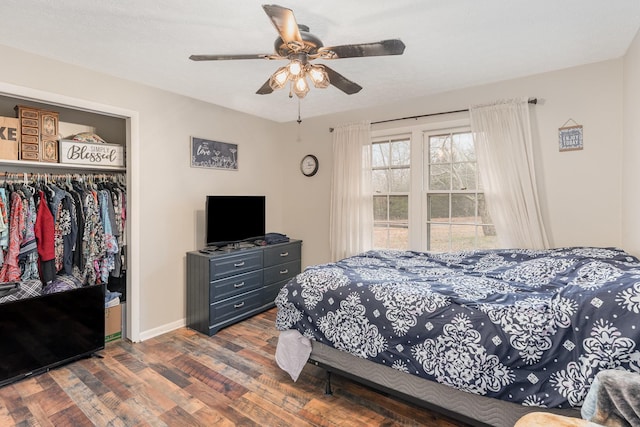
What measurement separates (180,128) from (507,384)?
349 cm

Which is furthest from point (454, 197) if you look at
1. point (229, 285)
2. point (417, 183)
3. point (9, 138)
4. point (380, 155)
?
point (9, 138)

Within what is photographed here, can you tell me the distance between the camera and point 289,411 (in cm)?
209

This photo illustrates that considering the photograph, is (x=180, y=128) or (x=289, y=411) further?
(x=180, y=128)

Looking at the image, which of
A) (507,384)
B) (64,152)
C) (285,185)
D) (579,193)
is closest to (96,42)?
(64,152)

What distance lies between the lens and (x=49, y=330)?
8.40ft

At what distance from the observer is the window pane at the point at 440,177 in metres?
3.52

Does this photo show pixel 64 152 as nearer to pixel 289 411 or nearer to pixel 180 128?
pixel 180 128

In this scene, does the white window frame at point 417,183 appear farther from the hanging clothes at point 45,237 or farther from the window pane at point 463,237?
the hanging clothes at point 45,237

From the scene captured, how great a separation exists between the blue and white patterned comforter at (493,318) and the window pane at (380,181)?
4.64ft

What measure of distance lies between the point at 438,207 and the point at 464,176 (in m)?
0.42

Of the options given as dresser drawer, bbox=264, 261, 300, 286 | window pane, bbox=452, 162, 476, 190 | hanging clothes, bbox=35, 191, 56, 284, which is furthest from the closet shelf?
window pane, bbox=452, 162, 476, 190

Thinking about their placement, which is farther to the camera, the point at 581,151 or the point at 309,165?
the point at 309,165

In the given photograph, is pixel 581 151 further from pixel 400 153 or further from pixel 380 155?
pixel 380 155

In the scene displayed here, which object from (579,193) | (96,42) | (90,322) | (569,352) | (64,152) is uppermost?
(96,42)
